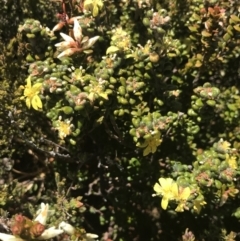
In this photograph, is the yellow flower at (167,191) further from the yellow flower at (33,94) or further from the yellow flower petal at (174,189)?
the yellow flower at (33,94)

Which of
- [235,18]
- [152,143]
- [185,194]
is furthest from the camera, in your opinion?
[235,18]

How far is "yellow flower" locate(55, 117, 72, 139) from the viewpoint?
7.32 feet

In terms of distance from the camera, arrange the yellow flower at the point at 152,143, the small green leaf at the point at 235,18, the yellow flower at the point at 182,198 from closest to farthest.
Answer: the yellow flower at the point at 182,198 < the yellow flower at the point at 152,143 < the small green leaf at the point at 235,18

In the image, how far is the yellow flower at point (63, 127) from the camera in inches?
87.8

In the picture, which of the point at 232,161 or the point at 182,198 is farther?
the point at 232,161

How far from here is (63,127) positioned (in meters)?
2.24

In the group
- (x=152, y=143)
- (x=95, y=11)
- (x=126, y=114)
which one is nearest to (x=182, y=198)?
(x=152, y=143)

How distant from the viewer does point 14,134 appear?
8.77 ft

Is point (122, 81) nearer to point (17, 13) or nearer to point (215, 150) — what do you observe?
point (215, 150)

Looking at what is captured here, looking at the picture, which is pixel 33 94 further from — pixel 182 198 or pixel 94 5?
pixel 182 198

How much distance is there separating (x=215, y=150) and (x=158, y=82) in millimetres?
454

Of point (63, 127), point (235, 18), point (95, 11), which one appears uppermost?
point (95, 11)

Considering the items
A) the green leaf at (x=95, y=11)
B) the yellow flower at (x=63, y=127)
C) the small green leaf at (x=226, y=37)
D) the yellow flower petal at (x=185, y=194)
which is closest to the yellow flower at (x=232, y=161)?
the yellow flower petal at (x=185, y=194)

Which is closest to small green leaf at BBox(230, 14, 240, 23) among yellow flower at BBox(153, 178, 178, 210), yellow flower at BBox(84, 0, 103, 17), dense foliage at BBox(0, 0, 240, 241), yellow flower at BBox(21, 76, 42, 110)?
dense foliage at BBox(0, 0, 240, 241)
